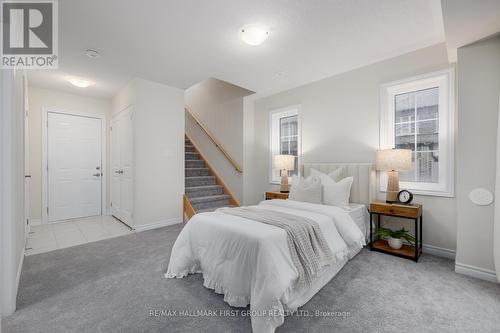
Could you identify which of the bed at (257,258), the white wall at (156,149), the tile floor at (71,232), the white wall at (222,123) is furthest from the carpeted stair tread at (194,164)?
the bed at (257,258)

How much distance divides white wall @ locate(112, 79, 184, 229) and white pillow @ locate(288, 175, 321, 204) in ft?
7.37

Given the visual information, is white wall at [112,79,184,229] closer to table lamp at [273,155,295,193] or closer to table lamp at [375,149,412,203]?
table lamp at [273,155,295,193]

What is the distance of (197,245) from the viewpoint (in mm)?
2098

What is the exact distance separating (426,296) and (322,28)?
2.71 meters

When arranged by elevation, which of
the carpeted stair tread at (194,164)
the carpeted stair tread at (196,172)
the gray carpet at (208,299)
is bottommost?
the gray carpet at (208,299)

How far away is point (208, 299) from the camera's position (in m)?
1.80

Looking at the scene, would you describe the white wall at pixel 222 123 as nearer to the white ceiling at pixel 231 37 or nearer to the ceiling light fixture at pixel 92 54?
the white ceiling at pixel 231 37

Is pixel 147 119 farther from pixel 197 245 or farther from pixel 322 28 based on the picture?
pixel 322 28

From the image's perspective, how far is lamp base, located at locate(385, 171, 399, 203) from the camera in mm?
2750

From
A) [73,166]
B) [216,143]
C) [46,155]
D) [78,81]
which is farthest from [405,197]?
[46,155]

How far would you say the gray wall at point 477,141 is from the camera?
206 centimetres

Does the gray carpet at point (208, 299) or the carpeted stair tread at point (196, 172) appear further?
the carpeted stair tread at point (196, 172)

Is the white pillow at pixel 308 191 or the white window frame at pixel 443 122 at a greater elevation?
the white window frame at pixel 443 122

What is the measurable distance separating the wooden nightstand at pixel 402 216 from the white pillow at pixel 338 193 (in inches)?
13.3
